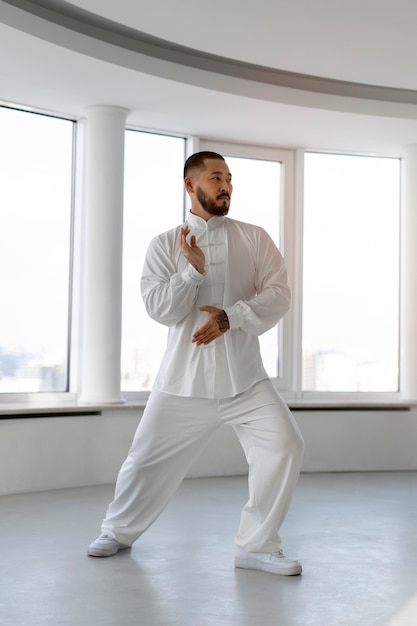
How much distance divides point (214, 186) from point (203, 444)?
108 cm

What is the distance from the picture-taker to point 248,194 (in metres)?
7.01

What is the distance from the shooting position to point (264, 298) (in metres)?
3.51

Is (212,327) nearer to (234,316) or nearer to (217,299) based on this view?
(234,316)

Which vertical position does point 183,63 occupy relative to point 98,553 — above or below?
above

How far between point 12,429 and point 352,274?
322 cm

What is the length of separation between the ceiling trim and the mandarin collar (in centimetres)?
165

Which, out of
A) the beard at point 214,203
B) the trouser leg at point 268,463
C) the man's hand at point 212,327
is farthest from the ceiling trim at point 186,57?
the trouser leg at point 268,463

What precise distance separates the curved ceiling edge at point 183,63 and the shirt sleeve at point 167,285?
66.6 inches

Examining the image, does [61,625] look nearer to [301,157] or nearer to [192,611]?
[192,611]

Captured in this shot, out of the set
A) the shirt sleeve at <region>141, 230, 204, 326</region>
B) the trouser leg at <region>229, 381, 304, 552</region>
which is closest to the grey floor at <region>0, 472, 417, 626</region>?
the trouser leg at <region>229, 381, 304, 552</region>

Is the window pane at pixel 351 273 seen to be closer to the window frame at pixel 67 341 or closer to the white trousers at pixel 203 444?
the window frame at pixel 67 341

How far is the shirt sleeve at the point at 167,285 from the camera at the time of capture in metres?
3.46

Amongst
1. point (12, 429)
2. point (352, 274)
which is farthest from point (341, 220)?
point (12, 429)

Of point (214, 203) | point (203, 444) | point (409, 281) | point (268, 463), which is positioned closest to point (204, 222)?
point (214, 203)
